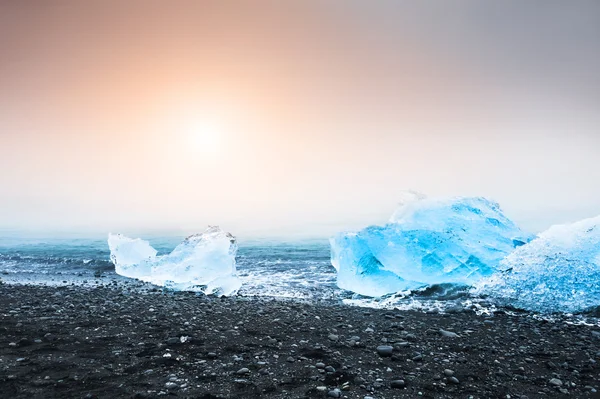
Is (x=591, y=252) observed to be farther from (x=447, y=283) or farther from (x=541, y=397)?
(x=541, y=397)

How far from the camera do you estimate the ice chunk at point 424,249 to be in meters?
12.1

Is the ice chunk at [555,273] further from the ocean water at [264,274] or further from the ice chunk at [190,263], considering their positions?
the ice chunk at [190,263]

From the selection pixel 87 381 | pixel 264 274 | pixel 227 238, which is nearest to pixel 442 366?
pixel 87 381

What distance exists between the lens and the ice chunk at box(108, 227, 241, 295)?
1279cm

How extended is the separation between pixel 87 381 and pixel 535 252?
11.3 m

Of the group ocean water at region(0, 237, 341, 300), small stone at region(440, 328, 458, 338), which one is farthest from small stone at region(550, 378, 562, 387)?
ocean water at region(0, 237, 341, 300)

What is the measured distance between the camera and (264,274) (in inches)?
635

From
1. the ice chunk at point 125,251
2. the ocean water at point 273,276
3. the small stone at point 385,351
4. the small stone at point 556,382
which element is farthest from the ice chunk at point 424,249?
the ice chunk at point 125,251

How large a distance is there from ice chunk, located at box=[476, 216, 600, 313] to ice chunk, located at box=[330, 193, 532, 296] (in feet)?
3.12

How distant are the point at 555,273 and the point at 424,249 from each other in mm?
Result: 3534

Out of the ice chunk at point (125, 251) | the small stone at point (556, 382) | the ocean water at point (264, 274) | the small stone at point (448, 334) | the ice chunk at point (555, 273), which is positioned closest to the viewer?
the small stone at point (556, 382)

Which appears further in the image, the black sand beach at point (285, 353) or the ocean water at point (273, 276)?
the ocean water at point (273, 276)

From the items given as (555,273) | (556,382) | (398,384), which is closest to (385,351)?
(398,384)

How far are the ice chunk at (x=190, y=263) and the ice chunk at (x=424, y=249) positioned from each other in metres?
3.81
